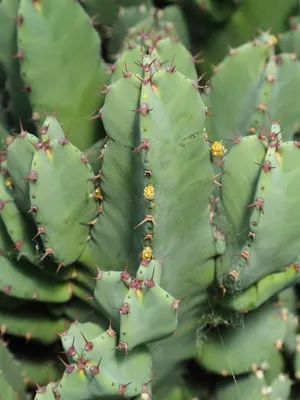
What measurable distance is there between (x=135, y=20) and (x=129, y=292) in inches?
59.1

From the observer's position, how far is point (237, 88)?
270 cm

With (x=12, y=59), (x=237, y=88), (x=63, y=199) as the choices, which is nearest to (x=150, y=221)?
(x=63, y=199)

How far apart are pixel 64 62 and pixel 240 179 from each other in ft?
2.79

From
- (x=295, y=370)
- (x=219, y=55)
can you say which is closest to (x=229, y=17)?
(x=219, y=55)

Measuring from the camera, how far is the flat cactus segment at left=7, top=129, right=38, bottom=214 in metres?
2.26

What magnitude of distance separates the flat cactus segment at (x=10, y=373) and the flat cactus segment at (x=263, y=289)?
2.74 feet

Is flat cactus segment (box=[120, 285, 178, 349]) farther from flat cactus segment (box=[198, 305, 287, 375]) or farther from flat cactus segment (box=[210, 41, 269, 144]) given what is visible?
flat cactus segment (box=[210, 41, 269, 144])

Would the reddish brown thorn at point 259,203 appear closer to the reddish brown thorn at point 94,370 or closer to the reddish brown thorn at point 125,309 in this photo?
the reddish brown thorn at point 125,309

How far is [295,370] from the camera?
2715 mm

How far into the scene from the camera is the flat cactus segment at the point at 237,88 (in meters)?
2.67

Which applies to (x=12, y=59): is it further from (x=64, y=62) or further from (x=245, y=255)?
(x=245, y=255)

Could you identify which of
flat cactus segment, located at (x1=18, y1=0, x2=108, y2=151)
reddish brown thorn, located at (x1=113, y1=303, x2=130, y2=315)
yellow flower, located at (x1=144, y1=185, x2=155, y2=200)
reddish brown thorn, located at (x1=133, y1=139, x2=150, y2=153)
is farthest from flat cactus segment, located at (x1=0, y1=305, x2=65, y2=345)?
reddish brown thorn, located at (x1=133, y1=139, x2=150, y2=153)

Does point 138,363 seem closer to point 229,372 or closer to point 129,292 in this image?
point 129,292

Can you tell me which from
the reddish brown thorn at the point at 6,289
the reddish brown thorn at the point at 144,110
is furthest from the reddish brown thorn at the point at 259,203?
the reddish brown thorn at the point at 6,289
